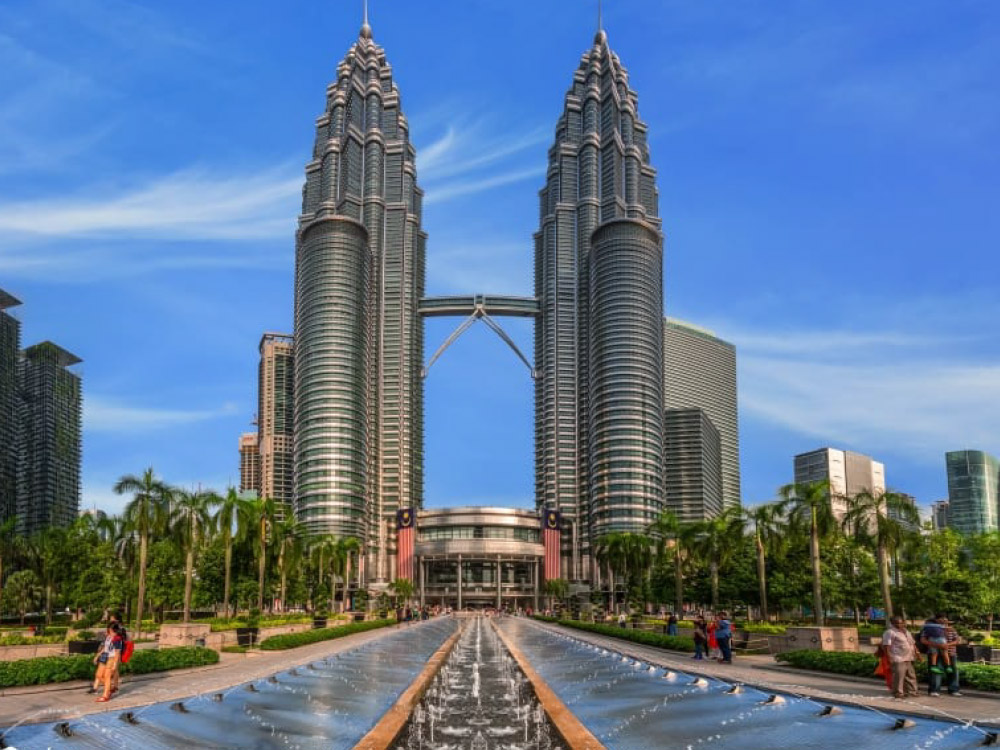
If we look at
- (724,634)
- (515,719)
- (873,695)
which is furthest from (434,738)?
(724,634)

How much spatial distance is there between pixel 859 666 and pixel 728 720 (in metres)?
10.1

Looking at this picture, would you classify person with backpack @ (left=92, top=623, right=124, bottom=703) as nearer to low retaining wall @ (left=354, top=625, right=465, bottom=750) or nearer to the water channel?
the water channel

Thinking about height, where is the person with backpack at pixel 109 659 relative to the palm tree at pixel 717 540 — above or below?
below

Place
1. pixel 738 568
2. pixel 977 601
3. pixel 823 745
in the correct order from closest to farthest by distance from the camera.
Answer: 1. pixel 823 745
2. pixel 977 601
3. pixel 738 568

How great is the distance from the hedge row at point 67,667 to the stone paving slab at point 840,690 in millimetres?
16373

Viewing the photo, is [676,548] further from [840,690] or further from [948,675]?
[948,675]

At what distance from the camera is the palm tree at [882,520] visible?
54406 millimetres

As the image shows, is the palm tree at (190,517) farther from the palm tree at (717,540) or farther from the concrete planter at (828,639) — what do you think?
the concrete planter at (828,639)

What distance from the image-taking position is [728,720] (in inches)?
727

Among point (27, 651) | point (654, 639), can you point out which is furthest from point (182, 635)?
point (654, 639)

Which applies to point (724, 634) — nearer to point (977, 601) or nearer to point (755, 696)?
point (755, 696)

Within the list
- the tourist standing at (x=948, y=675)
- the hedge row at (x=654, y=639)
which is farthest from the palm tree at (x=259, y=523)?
the tourist standing at (x=948, y=675)

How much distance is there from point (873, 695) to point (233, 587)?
64.2 meters

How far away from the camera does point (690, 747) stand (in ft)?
51.5
